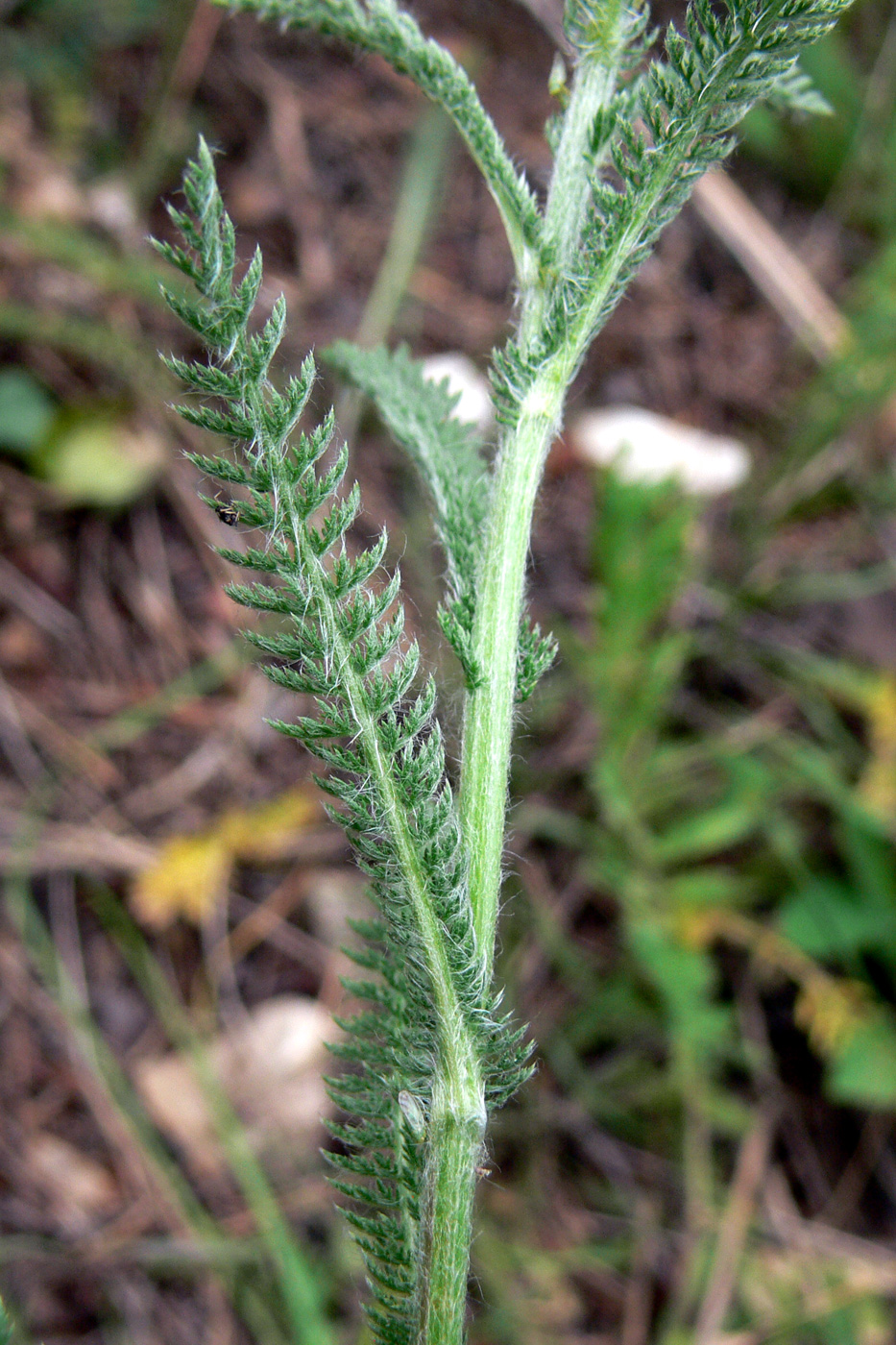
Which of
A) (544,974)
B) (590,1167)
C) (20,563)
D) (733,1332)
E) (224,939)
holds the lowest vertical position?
(733,1332)

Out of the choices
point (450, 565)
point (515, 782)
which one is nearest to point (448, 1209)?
point (450, 565)

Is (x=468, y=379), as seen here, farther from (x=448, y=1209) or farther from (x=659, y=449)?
(x=448, y=1209)

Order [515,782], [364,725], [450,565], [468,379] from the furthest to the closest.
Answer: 1. [468,379]
2. [515,782]
3. [450,565]
4. [364,725]

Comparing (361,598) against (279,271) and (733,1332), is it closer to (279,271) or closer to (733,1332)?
(733,1332)

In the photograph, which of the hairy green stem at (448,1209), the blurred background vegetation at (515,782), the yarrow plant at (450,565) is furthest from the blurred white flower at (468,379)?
the hairy green stem at (448,1209)

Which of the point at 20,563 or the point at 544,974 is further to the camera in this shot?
the point at 20,563

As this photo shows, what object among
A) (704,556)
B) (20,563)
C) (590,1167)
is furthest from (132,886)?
(704,556)

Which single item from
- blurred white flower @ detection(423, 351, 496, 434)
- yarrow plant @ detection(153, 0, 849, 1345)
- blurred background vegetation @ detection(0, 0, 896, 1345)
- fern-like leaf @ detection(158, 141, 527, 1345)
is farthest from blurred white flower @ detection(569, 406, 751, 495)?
fern-like leaf @ detection(158, 141, 527, 1345)
